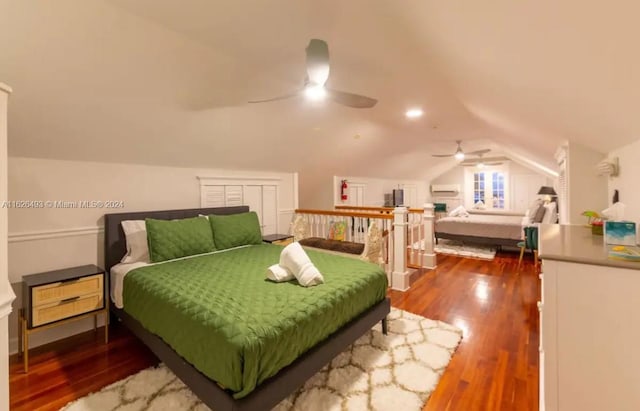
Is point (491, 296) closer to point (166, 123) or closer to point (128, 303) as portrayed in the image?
point (128, 303)

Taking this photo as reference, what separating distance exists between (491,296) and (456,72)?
2.82m

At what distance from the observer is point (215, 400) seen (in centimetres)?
147

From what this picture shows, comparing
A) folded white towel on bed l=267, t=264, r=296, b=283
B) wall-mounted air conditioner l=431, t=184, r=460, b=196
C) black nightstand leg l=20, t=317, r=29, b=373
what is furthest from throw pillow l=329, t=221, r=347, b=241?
wall-mounted air conditioner l=431, t=184, r=460, b=196

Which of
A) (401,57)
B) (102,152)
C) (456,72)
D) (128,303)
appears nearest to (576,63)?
(456,72)

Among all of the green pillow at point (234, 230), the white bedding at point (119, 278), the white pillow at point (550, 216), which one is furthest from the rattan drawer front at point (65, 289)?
the white pillow at point (550, 216)

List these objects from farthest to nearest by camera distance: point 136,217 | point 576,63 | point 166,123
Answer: point 136,217, point 166,123, point 576,63

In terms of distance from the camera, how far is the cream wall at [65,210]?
2.45 m

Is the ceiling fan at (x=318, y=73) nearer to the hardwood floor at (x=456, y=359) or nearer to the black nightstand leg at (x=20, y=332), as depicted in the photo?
the hardwood floor at (x=456, y=359)

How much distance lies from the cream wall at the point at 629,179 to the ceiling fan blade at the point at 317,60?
2149 millimetres

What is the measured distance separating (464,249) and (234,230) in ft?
16.8

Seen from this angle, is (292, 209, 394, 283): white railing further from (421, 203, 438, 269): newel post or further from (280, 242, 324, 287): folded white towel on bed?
(280, 242, 324, 287): folded white towel on bed

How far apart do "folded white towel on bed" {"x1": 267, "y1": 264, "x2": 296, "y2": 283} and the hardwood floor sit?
1217mm

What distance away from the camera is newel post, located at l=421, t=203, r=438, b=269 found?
4762 millimetres

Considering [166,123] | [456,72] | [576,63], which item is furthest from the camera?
[166,123]
